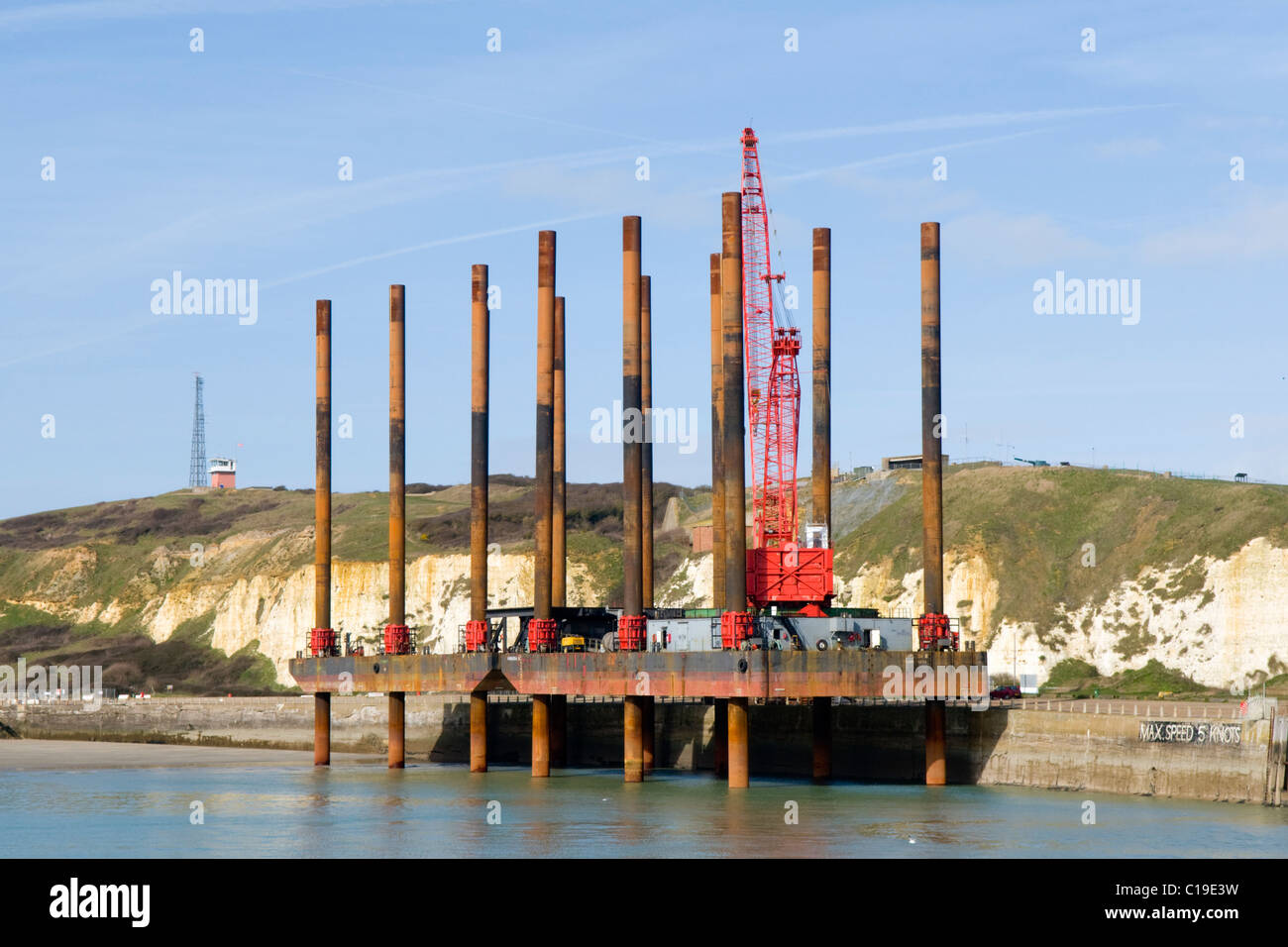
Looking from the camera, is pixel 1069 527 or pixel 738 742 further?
pixel 1069 527

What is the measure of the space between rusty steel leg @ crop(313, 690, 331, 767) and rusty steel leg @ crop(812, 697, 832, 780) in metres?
28.7

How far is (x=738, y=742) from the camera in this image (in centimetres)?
6800

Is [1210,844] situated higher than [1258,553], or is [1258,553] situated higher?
[1258,553]

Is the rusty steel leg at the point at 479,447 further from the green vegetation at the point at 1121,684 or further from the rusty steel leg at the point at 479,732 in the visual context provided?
the green vegetation at the point at 1121,684

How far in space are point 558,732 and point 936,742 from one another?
23441mm

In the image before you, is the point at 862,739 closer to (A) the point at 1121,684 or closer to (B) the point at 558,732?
(B) the point at 558,732

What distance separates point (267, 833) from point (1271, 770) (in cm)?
3380

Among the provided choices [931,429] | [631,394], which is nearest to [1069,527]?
[931,429]

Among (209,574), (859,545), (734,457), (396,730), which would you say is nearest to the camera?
(734,457)

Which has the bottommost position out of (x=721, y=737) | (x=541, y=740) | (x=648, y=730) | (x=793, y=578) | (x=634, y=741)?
(x=721, y=737)

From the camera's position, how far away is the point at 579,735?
3551 inches
